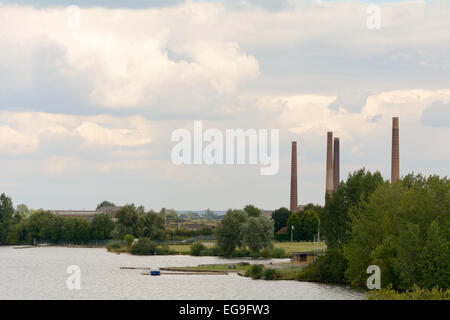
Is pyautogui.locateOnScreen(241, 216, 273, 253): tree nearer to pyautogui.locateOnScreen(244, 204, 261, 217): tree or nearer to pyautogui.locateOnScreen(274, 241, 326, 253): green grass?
pyautogui.locateOnScreen(274, 241, 326, 253): green grass

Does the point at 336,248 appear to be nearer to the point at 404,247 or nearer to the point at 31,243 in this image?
the point at 404,247

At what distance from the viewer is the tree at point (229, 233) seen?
140 metres

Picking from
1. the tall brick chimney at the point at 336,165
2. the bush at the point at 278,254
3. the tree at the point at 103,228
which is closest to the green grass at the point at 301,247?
the bush at the point at 278,254

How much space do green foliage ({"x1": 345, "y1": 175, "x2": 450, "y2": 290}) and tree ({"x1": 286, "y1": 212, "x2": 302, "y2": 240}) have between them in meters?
84.9

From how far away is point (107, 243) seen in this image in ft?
613

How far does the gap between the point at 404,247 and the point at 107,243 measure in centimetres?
13044

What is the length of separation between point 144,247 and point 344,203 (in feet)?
228

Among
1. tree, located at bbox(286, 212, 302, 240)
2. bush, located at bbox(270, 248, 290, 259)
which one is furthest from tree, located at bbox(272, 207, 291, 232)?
bush, located at bbox(270, 248, 290, 259)

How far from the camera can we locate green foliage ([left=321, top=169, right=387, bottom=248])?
9325 centimetres

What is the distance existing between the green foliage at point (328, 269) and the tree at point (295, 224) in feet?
245

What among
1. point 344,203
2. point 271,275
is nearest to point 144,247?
point 271,275

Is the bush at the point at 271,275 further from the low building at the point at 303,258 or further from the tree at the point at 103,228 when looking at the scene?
the tree at the point at 103,228

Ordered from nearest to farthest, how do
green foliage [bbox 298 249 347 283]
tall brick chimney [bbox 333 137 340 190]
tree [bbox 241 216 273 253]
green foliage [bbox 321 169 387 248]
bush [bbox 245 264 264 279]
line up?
green foliage [bbox 298 249 347 283]
green foliage [bbox 321 169 387 248]
bush [bbox 245 264 264 279]
tree [bbox 241 216 273 253]
tall brick chimney [bbox 333 137 340 190]
